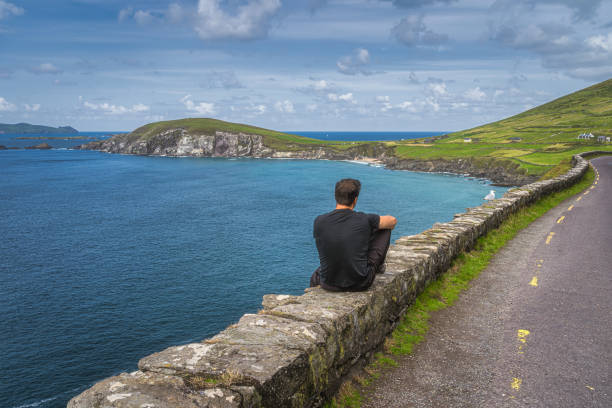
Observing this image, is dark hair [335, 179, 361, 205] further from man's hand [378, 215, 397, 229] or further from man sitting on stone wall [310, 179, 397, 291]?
man's hand [378, 215, 397, 229]

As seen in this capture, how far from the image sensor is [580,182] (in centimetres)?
3525

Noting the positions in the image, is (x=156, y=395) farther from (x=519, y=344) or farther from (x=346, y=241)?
(x=519, y=344)

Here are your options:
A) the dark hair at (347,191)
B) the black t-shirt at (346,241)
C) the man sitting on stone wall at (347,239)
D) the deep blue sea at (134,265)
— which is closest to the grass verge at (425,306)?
the man sitting on stone wall at (347,239)

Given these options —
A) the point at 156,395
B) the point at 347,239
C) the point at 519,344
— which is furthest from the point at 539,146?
the point at 156,395

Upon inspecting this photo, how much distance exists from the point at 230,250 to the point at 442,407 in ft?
128

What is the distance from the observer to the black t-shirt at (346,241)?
6.46 meters

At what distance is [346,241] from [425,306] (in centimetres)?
410

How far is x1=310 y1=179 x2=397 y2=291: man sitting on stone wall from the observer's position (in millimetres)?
6471

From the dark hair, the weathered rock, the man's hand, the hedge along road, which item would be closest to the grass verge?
the hedge along road

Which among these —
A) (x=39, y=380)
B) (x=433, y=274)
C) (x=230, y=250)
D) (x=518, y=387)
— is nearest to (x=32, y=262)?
(x=230, y=250)

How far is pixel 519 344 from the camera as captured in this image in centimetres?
766

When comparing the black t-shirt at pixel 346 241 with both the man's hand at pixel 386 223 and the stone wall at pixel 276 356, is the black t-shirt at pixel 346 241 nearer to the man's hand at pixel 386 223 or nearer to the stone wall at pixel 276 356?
the man's hand at pixel 386 223

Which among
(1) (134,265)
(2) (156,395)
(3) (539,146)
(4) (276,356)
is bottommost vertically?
(1) (134,265)

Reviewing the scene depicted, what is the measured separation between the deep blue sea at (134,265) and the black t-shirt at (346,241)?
64.3 feet
